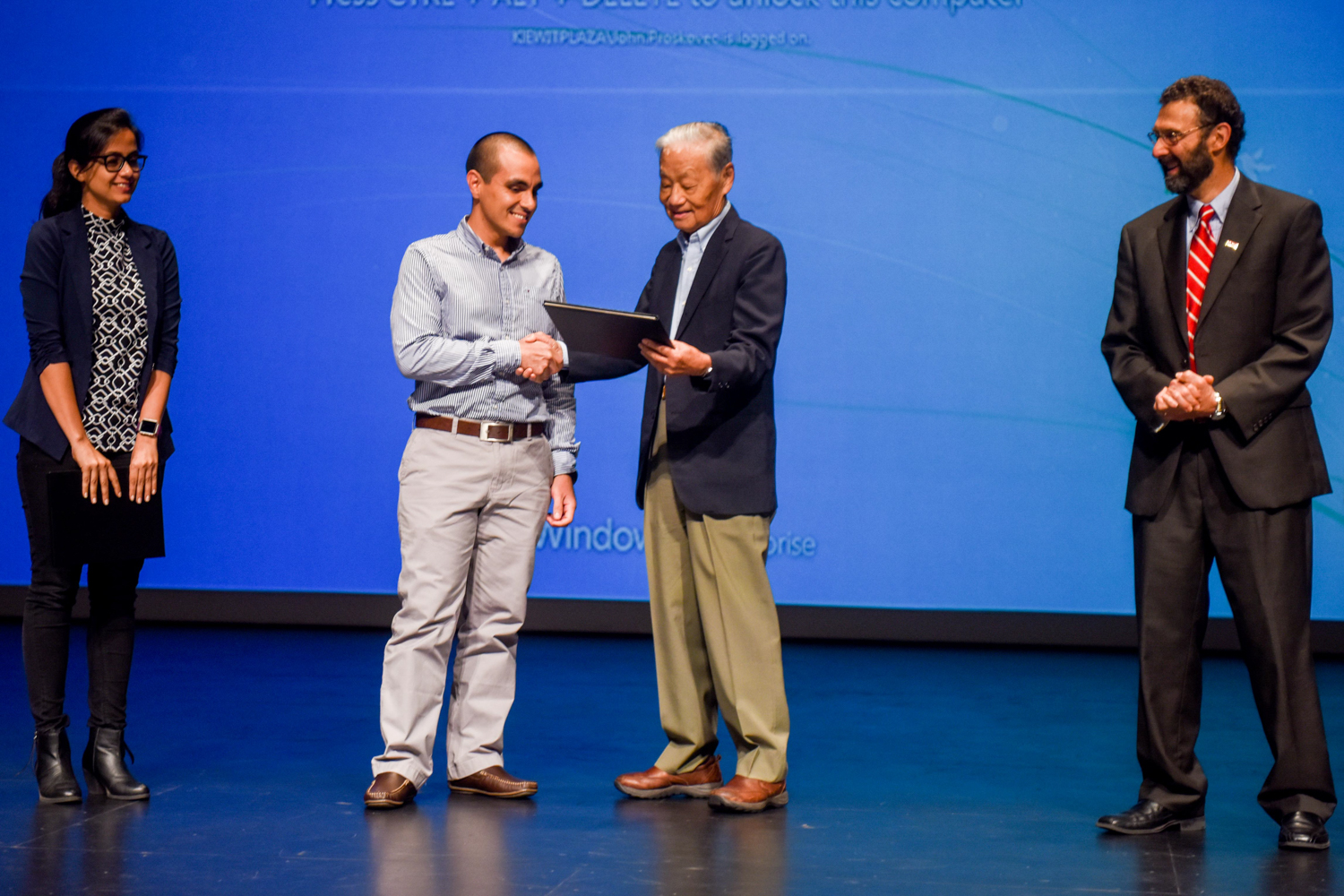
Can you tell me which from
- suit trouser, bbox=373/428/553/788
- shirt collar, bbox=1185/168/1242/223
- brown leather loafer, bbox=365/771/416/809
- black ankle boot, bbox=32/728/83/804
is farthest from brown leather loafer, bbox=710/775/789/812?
shirt collar, bbox=1185/168/1242/223

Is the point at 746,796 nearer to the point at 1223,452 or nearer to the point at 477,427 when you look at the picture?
the point at 477,427

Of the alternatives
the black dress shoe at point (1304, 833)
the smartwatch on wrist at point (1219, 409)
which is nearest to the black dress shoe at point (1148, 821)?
the black dress shoe at point (1304, 833)

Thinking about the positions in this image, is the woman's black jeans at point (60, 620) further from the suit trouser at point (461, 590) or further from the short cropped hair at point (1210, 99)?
the short cropped hair at point (1210, 99)

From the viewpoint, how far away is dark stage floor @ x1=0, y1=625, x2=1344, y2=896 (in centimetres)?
242

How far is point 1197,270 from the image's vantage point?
9.06 feet

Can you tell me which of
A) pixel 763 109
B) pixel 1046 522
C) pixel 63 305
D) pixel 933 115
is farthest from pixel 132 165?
pixel 1046 522

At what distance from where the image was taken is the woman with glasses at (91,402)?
9.46 feet

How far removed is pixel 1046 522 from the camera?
17.4 ft

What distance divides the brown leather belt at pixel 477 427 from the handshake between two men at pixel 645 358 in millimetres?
137

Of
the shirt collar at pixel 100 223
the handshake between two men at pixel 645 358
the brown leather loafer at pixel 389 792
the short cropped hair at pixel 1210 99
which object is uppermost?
the short cropped hair at pixel 1210 99

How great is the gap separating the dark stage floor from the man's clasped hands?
0.84 m

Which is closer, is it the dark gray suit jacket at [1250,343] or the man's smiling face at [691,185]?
the dark gray suit jacket at [1250,343]

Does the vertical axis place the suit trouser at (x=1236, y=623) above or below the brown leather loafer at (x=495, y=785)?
above

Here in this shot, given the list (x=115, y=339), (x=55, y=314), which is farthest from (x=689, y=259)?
(x=55, y=314)
